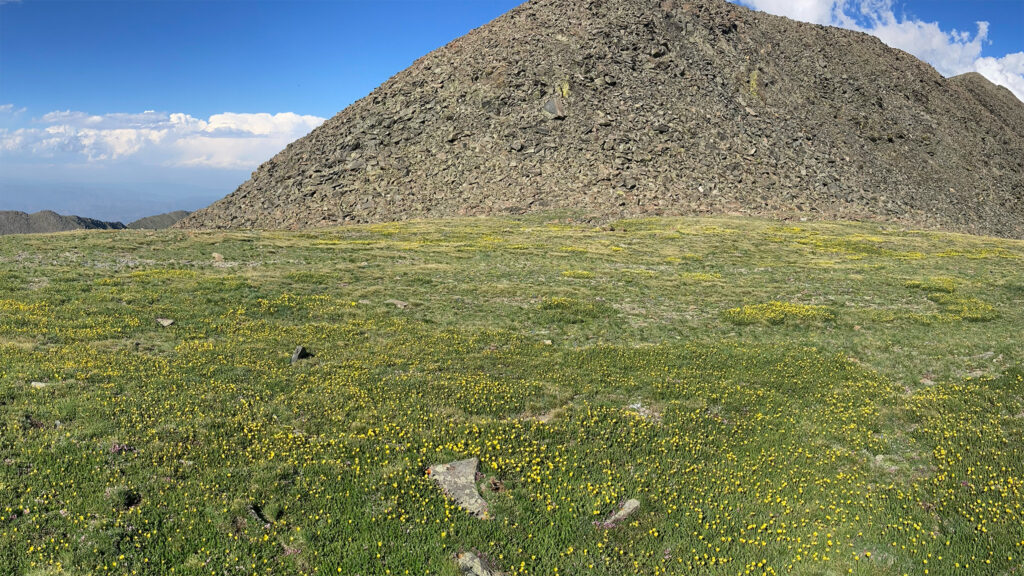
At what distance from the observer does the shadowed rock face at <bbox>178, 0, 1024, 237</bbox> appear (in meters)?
87.6

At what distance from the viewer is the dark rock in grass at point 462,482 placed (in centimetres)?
1188

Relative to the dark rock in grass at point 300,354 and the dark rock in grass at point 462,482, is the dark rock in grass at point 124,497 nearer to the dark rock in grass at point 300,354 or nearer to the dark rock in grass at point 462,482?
the dark rock in grass at point 462,482

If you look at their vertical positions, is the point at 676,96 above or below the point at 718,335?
above

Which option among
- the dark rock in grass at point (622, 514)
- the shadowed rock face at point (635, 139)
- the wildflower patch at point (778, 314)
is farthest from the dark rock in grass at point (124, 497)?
the shadowed rock face at point (635, 139)

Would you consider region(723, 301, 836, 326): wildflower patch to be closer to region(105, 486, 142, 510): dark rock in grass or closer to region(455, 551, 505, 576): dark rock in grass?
region(455, 551, 505, 576): dark rock in grass

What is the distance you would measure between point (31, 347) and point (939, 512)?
26459 mm

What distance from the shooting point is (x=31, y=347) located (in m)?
19.0

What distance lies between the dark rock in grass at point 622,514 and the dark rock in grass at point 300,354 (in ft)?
41.6

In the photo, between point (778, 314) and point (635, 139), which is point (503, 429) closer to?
point (778, 314)

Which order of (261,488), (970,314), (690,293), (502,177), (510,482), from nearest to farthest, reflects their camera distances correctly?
(261,488) < (510,482) < (970,314) < (690,293) < (502,177)

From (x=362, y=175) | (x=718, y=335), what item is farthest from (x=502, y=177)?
(x=718, y=335)

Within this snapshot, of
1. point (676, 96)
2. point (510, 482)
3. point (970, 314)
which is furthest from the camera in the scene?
point (676, 96)

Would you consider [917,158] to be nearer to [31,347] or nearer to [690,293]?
[690,293]

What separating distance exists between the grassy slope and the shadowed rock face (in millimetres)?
56270
